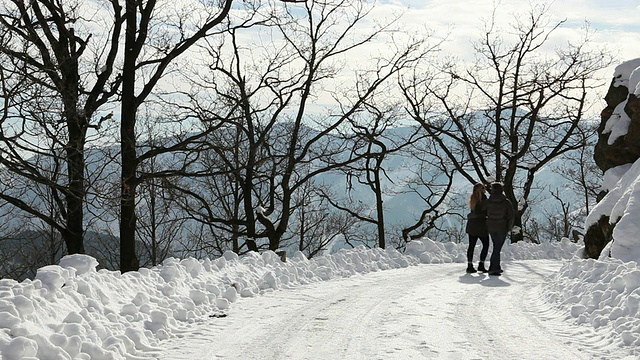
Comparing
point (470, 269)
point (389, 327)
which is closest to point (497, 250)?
point (470, 269)

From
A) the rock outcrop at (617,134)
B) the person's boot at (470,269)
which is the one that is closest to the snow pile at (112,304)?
the person's boot at (470,269)

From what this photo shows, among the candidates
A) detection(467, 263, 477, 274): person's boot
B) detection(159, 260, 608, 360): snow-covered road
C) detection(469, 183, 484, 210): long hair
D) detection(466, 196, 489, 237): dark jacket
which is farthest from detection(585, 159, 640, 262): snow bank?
detection(467, 263, 477, 274): person's boot

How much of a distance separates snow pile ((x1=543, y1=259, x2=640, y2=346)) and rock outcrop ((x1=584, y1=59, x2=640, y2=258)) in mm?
3063

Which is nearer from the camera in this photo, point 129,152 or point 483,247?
point 483,247

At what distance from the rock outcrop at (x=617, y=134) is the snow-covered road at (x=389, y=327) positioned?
313cm

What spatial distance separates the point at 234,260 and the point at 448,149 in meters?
19.7

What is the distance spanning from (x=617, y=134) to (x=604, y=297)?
7513mm

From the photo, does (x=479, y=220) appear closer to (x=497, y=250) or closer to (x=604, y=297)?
(x=497, y=250)

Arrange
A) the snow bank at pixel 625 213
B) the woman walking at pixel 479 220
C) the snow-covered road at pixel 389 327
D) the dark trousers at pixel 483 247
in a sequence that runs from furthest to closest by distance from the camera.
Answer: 1. the woman walking at pixel 479 220
2. the dark trousers at pixel 483 247
3. the snow bank at pixel 625 213
4. the snow-covered road at pixel 389 327

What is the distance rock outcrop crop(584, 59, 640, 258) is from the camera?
1267 centimetres

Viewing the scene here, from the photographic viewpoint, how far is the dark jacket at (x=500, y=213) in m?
12.9

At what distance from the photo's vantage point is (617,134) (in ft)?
44.5

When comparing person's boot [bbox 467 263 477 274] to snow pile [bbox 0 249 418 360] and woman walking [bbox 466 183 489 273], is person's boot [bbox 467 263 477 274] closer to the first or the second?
woman walking [bbox 466 183 489 273]

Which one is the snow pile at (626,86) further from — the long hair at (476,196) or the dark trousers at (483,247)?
the dark trousers at (483,247)
